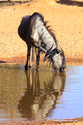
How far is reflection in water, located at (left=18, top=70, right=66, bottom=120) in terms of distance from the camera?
4.35 metres

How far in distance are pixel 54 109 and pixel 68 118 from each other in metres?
0.50

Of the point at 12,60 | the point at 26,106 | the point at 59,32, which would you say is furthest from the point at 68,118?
the point at 59,32

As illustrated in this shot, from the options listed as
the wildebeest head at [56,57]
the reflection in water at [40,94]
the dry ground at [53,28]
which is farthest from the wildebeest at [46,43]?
the dry ground at [53,28]

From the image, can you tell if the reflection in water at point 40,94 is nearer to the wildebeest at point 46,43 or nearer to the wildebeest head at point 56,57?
the wildebeest head at point 56,57

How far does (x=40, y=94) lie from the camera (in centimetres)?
570

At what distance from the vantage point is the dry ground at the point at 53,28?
14312 millimetres

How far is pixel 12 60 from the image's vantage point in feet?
42.3

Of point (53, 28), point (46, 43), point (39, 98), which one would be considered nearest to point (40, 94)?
point (39, 98)

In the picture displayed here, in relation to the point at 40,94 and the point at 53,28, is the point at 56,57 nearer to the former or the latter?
the point at 40,94

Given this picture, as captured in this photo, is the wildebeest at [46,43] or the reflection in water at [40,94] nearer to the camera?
the reflection in water at [40,94]

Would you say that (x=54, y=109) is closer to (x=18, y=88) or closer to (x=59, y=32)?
(x=18, y=88)

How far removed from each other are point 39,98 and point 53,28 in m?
13.8

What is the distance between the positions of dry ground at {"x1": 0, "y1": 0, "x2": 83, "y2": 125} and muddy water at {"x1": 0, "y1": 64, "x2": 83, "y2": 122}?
549 centimetres

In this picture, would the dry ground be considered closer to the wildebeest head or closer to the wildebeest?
the wildebeest
